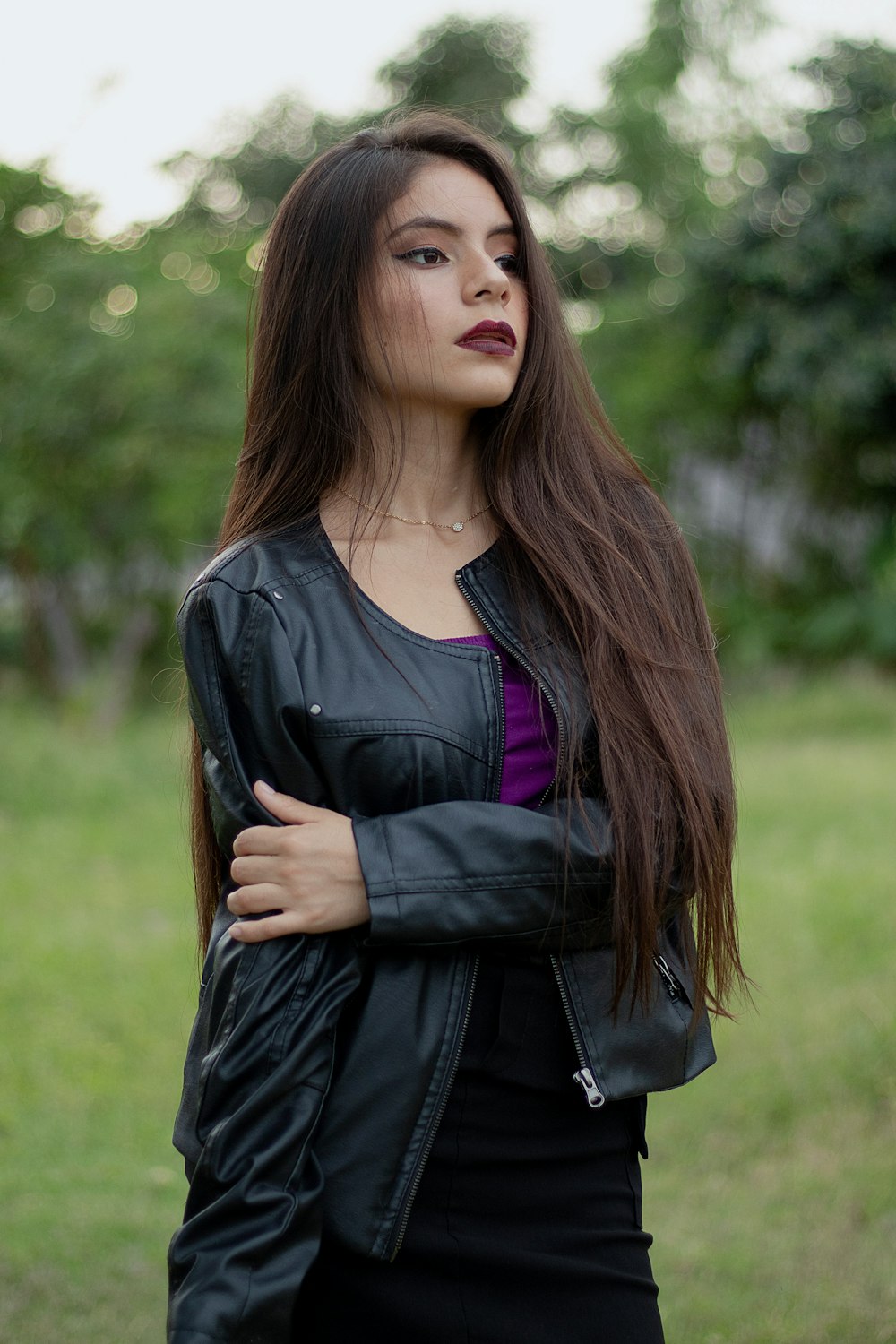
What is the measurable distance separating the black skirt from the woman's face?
2.47 ft

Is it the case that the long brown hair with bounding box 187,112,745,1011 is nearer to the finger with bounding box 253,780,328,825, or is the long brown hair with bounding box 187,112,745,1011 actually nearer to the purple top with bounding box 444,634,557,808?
the purple top with bounding box 444,634,557,808

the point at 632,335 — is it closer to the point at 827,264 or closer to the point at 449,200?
the point at 827,264

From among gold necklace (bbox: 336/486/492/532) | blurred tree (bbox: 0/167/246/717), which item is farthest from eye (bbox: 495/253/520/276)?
blurred tree (bbox: 0/167/246/717)

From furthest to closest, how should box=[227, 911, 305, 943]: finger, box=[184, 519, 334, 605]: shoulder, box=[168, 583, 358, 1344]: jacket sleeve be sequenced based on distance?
box=[184, 519, 334, 605]: shoulder
box=[227, 911, 305, 943]: finger
box=[168, 583, 358, 1344]: jacket sleeve

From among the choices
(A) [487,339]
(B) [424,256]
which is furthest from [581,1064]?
(B) [424,256]

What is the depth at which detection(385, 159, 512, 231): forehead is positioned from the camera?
186cm

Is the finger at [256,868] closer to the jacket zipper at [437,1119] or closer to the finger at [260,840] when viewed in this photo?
the finger at [260,840]

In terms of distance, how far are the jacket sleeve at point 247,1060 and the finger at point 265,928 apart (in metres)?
0.01

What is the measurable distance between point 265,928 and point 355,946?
4.2 inches

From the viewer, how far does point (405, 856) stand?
1631 millimetres

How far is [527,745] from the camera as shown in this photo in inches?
69.9

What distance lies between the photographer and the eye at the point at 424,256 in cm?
186

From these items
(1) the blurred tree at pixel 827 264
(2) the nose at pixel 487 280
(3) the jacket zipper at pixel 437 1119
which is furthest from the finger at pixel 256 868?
(1) the blurred tree at pixel 827 264

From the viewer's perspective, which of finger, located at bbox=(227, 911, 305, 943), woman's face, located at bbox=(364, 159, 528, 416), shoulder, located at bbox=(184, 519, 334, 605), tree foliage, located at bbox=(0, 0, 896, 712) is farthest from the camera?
tree foliage, located at bbox=(0, 0, 896, 712)
